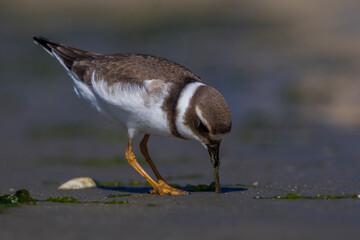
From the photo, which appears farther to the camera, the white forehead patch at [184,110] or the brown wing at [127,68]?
the brown wing at [127,68]

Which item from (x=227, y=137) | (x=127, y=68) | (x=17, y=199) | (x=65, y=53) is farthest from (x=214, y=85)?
(x=17, y=199)

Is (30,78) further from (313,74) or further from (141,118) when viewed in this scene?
(141,118)

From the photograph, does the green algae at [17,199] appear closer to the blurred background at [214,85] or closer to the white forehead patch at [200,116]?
the white forehead patch at [200,116]

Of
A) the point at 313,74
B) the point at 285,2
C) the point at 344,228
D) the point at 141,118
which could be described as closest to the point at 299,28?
the point at 285,2

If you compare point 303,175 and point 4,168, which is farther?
point 4,168

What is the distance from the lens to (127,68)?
6895 millimetres

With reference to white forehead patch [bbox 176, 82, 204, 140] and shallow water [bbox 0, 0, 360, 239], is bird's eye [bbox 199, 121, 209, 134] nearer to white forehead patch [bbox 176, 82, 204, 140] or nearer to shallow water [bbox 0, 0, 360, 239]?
white forehead patch [bbox 176, 82, 204, 140]

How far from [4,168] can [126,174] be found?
193 centimetres

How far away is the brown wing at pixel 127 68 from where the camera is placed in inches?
262

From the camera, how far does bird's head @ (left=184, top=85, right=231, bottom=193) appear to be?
5.90 meters

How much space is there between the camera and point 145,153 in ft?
24.6

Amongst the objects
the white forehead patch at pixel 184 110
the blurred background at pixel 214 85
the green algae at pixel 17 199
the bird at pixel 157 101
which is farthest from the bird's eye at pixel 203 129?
the green algae at pixel 17 199

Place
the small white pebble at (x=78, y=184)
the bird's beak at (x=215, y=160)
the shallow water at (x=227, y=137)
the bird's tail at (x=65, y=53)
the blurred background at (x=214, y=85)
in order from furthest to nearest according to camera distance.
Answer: the blurred background at (x=214, y=85), the bird's tail at (x=65, y=53), the small white pebble at (x=78, y=184), the bird's beak at (x=215, y=160), the shallow water at (x=227, y=137)

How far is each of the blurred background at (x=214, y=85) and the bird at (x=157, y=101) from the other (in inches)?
58.3
